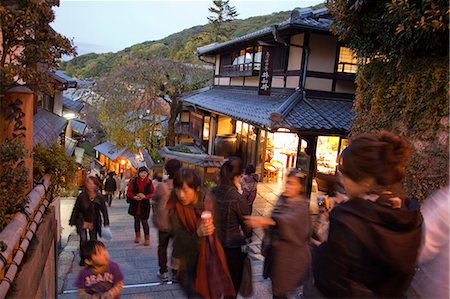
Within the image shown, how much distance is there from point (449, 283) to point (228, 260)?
7.05ft

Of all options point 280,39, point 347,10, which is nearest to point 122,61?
point 280,39

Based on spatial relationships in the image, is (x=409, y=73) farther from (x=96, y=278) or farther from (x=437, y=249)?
(x=96, y=278)

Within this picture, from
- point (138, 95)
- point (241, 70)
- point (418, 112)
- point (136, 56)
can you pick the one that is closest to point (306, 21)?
point (241, 70)

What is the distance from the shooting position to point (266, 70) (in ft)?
40.5

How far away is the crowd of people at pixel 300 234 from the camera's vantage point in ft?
5.83

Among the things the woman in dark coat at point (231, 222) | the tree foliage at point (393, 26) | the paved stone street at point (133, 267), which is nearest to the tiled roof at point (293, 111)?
the tree foliage at point (393, 26)

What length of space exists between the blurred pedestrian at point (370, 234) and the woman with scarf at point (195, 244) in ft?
4.65

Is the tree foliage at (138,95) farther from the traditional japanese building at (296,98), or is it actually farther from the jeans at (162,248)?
the jeans at (162,248)

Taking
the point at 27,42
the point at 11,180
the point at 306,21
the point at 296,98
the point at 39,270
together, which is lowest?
the point at 39,270

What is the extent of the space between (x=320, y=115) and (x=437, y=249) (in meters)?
9.07

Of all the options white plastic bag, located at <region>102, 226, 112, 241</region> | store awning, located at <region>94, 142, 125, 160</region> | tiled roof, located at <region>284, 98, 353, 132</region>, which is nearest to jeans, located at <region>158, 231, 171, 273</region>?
white plastic bag, located at <region>102, 226, 112, 241</region>

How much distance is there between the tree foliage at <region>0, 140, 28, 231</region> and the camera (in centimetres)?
375

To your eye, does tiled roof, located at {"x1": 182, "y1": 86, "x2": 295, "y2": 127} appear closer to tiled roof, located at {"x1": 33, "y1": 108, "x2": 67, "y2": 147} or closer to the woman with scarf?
tiled roof, located at {"x1": 33, "y1": 108, "x2": 67, "y2": 147}

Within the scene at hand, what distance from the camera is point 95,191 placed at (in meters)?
5.70
